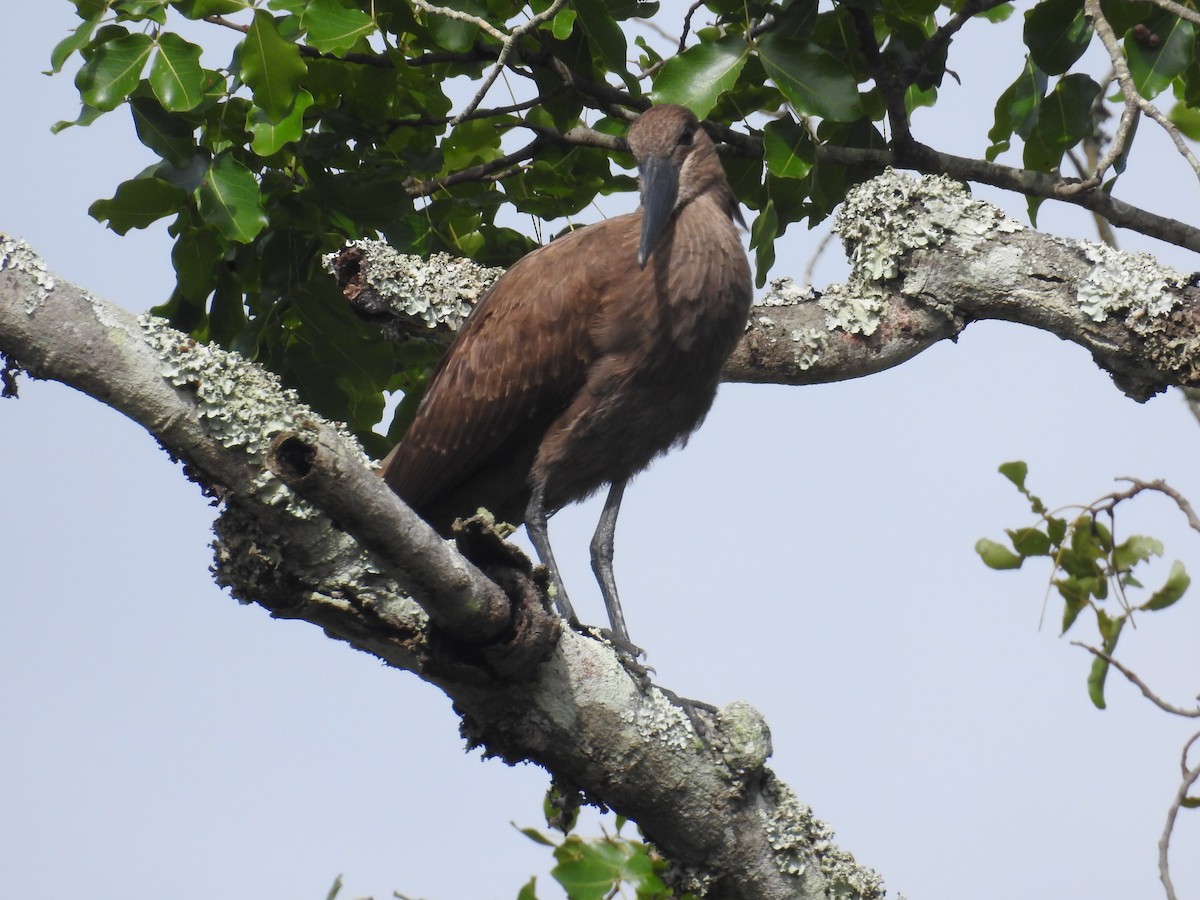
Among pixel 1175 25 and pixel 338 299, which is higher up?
pixel 1175 25

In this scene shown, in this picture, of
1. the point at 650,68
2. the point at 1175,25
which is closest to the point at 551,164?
the point at 650,68

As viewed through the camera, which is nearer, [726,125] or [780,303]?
[780,303]

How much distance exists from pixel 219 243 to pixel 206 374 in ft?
4.35

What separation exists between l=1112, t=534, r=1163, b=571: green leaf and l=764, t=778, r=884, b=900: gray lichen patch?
1.02 meters

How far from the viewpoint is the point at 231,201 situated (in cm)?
332

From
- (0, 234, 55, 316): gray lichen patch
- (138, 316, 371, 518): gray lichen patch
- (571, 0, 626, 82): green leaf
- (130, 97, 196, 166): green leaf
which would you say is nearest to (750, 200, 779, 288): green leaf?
(571, 0, 626, 82): green leaf

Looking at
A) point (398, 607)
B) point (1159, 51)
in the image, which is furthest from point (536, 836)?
point (1159, 51)

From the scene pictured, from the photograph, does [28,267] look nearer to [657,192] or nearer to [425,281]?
[425,281]

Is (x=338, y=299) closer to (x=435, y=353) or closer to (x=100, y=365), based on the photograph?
(x=435, y=353)

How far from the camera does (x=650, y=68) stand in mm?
4176

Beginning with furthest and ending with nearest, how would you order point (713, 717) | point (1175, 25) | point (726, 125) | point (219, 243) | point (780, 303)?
1. point (726, 125)
2. point (780, 303)
3. point (219, 243)
4. point (1175, 25)
5. point (713, 717)

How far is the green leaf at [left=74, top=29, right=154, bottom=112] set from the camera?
319 centimetres

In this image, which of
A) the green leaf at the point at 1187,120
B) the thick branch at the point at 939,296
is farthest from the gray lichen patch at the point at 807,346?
the green leaf at the point at 1187,120

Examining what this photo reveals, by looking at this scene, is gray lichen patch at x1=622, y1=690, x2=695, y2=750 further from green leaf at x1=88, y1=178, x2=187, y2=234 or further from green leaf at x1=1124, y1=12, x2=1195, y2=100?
green leaf at x1=1124, y1=12, x2=1195, y2=100
